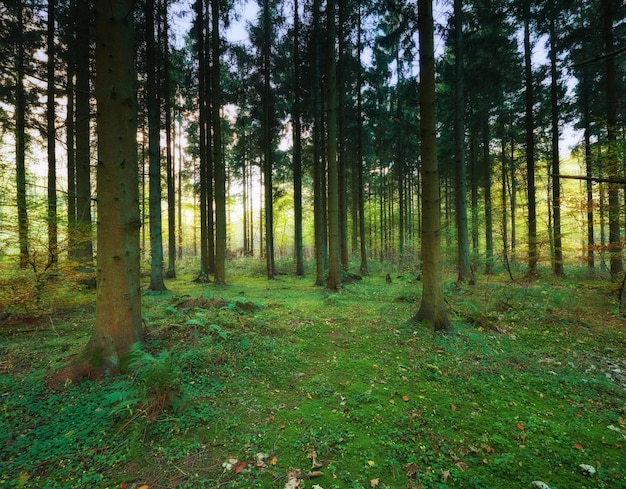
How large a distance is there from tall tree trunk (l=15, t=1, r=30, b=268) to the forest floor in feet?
3.40

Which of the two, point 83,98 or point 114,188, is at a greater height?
point 83,98

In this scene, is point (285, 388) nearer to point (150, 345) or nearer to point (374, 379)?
point (374, 379)

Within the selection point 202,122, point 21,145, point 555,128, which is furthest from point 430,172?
point 21,145

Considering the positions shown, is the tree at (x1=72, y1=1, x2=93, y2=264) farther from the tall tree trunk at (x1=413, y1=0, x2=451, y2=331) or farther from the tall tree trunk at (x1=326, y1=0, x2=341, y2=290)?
the tall tree trunk at (x1=413, y1=0, x2=451, y2=331)

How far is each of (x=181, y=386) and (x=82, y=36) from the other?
11.2 metres

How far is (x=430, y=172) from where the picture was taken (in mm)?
5445

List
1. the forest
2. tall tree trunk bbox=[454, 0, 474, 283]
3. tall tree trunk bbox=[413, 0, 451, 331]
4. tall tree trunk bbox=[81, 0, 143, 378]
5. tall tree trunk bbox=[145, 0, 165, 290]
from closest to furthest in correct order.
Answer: the forest → tall tree trunk bbox=[81, 0, 143, 378] → tall tree trunk bbox=[413, 0, 451, 331] → tall tree trunk bbox=[145, 0, 165, 290] → tall tree trunk bbox=[454, 0, 474, 283]

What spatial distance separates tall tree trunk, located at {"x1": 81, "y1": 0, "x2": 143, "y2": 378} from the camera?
363 centimetres

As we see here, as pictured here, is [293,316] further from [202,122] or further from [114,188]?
[202,122]

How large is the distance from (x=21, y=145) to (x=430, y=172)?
14.9m

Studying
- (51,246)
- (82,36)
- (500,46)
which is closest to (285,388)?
(51,246)

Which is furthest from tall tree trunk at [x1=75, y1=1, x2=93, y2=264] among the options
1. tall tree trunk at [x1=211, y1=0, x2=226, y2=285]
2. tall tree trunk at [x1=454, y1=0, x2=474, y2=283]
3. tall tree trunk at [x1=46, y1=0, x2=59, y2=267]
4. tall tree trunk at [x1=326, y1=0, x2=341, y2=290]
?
tall tree trunk at [x1=454, y1=0, x2=474, y2=283]

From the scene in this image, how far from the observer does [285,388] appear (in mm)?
3619

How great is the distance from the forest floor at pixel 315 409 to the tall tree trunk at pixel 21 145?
1036 millimetres
